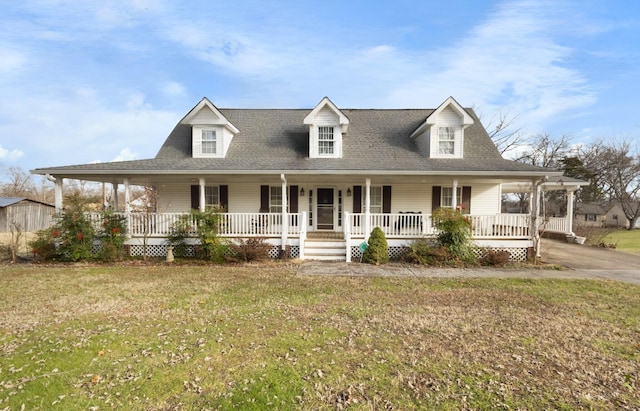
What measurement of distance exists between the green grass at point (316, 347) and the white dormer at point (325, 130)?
23.8ft

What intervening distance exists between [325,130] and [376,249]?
5.99 metres

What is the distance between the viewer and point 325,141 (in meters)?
13.4

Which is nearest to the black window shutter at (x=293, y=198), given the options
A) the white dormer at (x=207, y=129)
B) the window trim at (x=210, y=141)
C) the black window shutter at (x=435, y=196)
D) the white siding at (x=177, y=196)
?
the white dormer at (x=207, y=129)

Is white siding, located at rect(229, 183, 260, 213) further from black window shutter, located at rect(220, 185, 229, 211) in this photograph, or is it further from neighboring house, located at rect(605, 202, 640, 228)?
neighboring house, located at rect(605, 202, 640, 228)

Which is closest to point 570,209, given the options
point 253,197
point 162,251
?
point 253,197

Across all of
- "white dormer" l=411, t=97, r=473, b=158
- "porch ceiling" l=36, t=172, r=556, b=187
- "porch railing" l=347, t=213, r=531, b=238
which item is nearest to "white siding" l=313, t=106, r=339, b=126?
"porch ceiling" l=36, t=172, r=556, b=187

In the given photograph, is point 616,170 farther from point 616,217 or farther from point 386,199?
point 386,199

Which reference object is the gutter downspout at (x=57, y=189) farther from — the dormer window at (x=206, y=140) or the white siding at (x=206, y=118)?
the white siding at (x=206, y=118)

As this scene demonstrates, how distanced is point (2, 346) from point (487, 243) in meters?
13.0

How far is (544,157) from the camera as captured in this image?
31.6 m

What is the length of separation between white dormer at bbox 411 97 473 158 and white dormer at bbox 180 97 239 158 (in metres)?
9.15

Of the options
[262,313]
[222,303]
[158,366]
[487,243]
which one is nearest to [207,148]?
[222,303]

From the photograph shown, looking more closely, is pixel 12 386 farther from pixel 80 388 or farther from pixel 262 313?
pixel 262 313

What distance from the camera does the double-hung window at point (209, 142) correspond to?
44.1 ft
